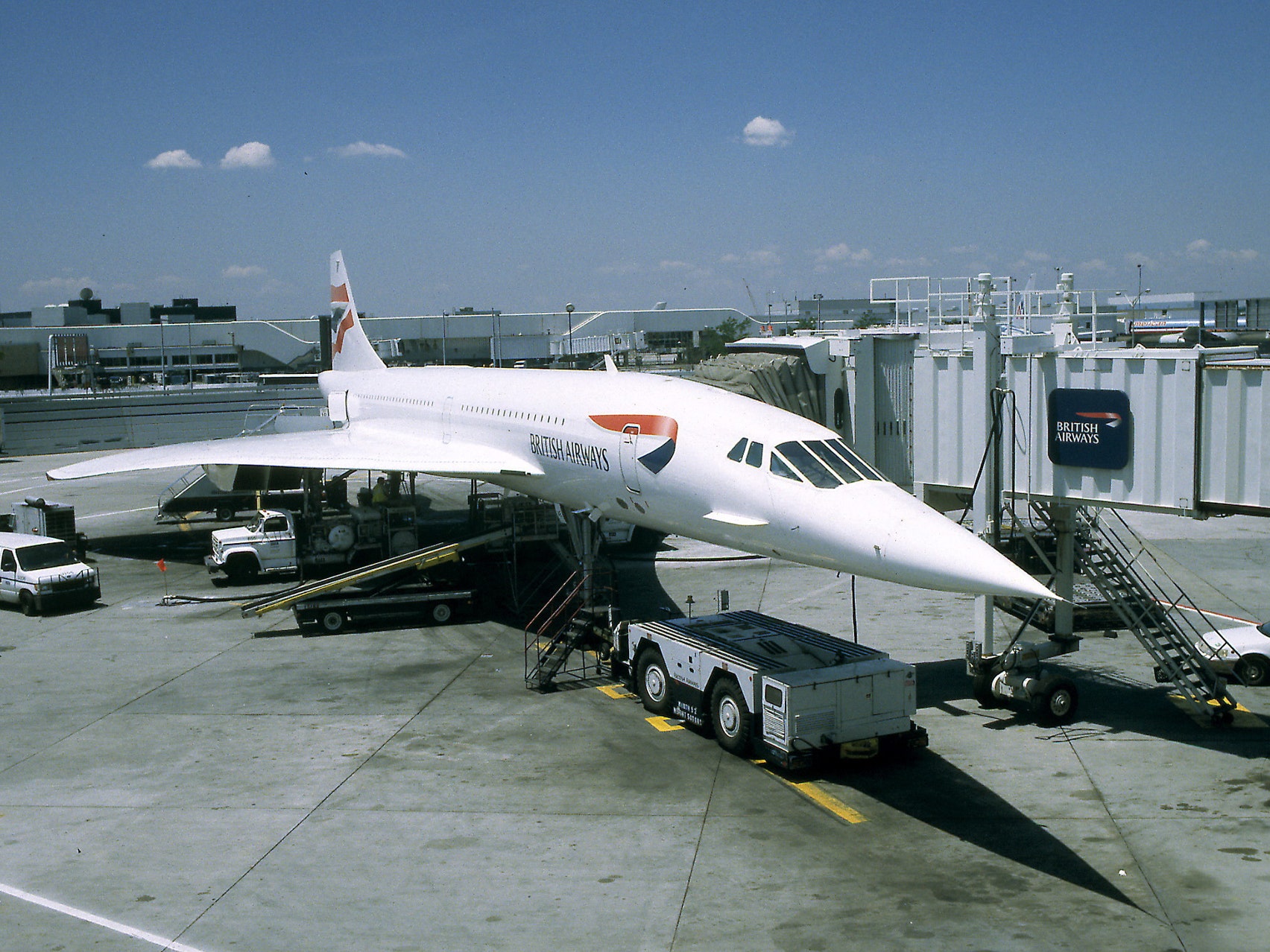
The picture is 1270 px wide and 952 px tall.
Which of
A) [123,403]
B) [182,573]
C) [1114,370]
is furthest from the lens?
[123,403]

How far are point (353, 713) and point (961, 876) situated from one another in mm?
11521

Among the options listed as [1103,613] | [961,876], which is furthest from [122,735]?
[1103,613]

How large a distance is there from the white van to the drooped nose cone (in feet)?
74.3

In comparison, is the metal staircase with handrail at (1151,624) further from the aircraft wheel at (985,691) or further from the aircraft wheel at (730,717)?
the aircraft wheel at (730,717)

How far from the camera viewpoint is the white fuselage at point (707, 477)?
15.3 meters

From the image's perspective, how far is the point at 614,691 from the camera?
71.2 feet

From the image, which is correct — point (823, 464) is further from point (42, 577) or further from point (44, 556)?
point (44, 556)

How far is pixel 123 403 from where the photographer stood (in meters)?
72.5

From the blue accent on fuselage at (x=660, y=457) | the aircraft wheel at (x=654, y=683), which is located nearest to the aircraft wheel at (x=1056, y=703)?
the aircraft wheel at (x=654, y=683)

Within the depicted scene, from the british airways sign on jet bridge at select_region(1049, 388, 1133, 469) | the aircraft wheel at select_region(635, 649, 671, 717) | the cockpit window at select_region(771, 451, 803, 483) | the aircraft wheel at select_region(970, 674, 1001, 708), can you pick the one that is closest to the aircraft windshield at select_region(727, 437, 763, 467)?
the cockpit window at select_region(771, 451, 803, 483)

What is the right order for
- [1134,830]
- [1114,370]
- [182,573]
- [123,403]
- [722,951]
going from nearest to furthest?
[722,951] → [1134,830] → [1114,370] → [182,573] → [123,403]

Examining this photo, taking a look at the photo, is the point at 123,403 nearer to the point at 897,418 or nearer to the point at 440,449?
the point at 440,449

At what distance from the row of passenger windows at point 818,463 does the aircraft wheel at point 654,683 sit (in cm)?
437

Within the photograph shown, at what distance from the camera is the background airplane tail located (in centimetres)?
4288
